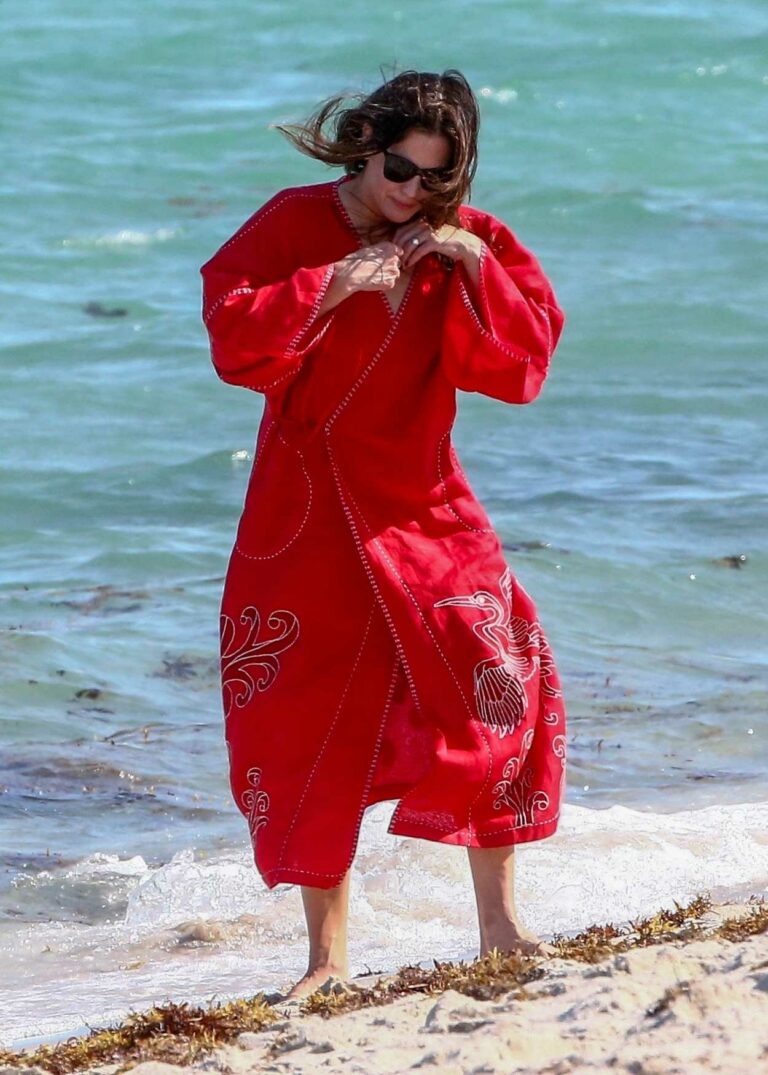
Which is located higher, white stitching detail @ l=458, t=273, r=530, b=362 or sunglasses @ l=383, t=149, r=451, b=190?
sunglasses @ l=383, t=149, r=451, b=190

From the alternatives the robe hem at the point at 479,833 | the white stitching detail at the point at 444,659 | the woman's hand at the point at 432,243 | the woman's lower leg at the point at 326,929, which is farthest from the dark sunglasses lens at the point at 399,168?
the woman's lower leg at the point at 326,929

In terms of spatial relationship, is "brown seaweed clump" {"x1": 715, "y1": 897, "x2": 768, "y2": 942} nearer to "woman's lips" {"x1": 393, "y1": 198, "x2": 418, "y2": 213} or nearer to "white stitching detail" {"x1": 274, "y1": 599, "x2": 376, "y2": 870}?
"white stitching detail" {"x1": 274, "y1": 599, "x2": 376, "y2": 870}

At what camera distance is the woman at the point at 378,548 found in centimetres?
344

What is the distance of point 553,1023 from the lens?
294 centimetres

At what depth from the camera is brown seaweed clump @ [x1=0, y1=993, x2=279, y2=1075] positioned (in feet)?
10.3

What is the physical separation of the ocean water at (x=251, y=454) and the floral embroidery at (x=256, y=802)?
71 centimetres

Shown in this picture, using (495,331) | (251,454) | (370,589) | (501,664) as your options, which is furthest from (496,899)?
(251,454)

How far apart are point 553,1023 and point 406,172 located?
1516mm

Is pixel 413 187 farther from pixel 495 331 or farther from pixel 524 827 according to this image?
pixel 524 827

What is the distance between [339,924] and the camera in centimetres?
361

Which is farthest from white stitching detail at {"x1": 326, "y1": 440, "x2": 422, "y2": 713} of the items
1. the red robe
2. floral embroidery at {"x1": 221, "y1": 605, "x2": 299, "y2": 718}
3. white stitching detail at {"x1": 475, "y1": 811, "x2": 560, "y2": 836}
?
white stitching detail at {"x1": 475, "y1": 811, "x2": 560, "y2": 836}

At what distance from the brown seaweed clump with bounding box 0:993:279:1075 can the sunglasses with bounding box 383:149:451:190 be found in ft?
4.95

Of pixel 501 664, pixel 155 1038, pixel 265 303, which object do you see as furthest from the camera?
pixel 501 664

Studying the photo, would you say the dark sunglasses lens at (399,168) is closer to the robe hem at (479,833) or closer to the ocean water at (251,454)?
the robe hem at (479,833)
